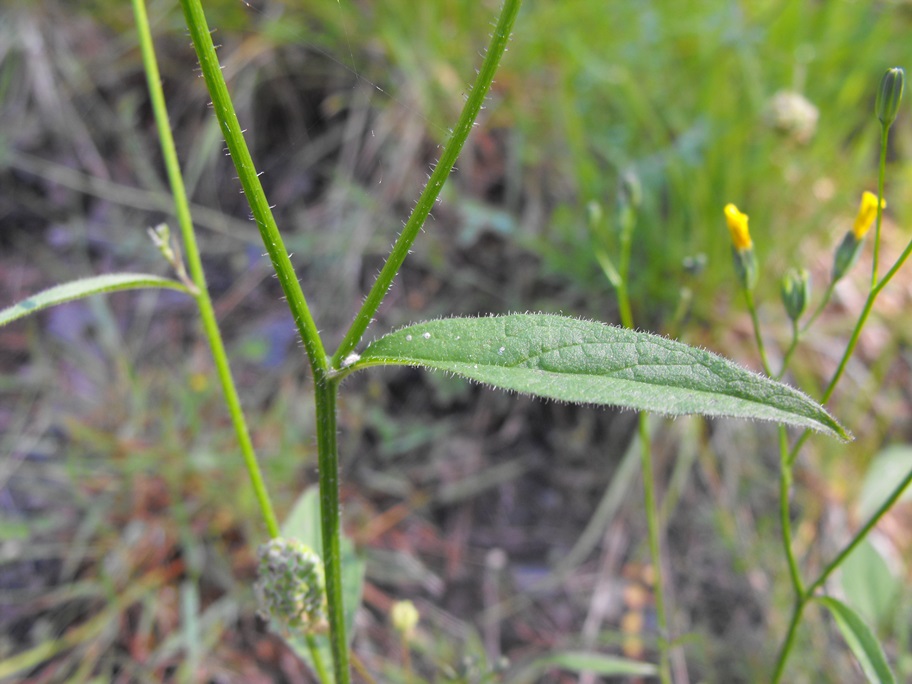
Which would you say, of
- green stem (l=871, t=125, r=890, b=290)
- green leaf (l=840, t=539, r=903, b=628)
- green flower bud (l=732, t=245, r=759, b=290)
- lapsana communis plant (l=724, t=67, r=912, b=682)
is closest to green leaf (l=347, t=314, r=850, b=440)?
lapsana communis plant (l=724, t=67, r=912, b=682)

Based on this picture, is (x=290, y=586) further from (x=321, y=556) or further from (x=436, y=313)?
(x=436, y=313)

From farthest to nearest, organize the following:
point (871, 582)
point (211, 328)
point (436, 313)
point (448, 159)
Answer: point (436, 313) < point (871, 582) < point (211, 328) < point (448, 159)

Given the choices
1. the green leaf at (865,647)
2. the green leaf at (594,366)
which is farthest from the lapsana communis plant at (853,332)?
the green leaf at (594,366)

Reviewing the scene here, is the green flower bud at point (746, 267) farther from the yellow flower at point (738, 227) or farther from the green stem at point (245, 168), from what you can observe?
the green stem at point (245, 168)

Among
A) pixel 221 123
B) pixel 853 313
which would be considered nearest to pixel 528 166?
pixel 853 313

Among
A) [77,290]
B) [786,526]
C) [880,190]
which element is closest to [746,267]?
[880,190]

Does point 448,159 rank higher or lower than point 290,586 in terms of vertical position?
higher

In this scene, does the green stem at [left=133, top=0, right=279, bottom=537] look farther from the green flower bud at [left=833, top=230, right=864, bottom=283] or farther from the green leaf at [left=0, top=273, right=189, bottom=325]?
the green flower bud at [left=833, top=230, right=864, bottom=283]
